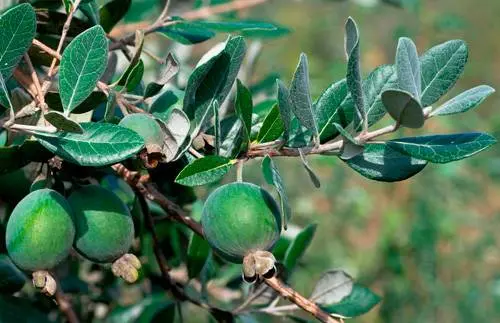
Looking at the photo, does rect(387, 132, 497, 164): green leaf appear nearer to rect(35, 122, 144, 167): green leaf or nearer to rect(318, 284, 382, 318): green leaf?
rect(35, 122, 144, 167): green leaf

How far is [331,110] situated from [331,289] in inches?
11.1

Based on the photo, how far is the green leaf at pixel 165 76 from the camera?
718mm

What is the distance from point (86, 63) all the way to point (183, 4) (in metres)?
0.61

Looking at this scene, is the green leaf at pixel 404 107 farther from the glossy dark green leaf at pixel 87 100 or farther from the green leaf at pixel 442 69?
the glossy dark green leaf at pixel 87 100

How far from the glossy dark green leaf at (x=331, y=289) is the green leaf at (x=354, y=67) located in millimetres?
290

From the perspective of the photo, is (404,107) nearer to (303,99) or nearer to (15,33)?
(303,99)

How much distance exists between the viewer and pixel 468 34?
694 cm

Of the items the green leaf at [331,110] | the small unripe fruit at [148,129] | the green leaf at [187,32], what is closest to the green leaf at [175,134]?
the small unripe fruit at [148,129]

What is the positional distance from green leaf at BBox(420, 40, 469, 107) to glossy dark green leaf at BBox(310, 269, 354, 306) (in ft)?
1.02

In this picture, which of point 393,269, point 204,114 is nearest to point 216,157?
point 204,114

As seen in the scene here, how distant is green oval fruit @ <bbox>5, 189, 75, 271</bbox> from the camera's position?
1.98 feet

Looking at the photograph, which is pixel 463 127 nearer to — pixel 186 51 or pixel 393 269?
pixel 393 269

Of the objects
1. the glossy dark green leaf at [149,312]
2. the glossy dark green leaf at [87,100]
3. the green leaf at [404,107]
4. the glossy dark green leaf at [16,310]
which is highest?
the green leaf at [404,107]

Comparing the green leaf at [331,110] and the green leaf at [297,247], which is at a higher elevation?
the green leaf at [331,110]
